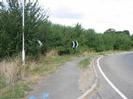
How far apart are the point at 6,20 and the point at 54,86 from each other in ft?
45.6

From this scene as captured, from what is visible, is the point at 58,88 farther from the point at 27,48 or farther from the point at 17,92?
the point at 27,48

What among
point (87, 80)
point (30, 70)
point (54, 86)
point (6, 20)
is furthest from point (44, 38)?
point (54, 86)

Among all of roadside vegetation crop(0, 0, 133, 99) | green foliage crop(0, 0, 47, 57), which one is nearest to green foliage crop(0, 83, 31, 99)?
roadside vegetation crop(0, 0, 133, 99)

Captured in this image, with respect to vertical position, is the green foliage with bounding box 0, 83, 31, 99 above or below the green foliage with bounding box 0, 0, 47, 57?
below

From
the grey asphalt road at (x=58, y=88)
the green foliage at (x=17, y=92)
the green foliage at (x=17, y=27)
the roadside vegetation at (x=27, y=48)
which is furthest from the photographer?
the green foliage at (x=17, y=27)

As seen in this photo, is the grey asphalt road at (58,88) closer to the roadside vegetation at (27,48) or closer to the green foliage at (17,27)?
the roadside vegetation at (27,48)

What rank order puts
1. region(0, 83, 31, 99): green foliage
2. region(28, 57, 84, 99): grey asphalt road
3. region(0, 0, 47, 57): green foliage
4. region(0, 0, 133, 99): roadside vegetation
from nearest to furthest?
region(0, 83, 31, 99): green foliage → region(28, 57, 84, 99): grey asphalt road → region(0, 0, 133, 99): roadside vegetation → region(0, 0, 47, 57): green foliage

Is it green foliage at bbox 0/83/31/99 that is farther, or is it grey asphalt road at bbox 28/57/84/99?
grey asphalt road at bbox 28/57/84/99

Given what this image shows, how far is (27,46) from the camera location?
31.6 metres

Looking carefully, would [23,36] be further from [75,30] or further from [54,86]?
[75,30]

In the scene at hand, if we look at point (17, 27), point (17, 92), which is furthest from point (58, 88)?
point (17, 27)

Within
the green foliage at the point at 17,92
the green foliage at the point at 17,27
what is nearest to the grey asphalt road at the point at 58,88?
the green foliage at the point at 17,92

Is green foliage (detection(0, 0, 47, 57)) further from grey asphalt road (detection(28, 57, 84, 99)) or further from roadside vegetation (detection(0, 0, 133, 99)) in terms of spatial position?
grey asphalt road (detection(28, 57, 84, 99))

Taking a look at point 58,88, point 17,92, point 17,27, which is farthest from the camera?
point 17,27
